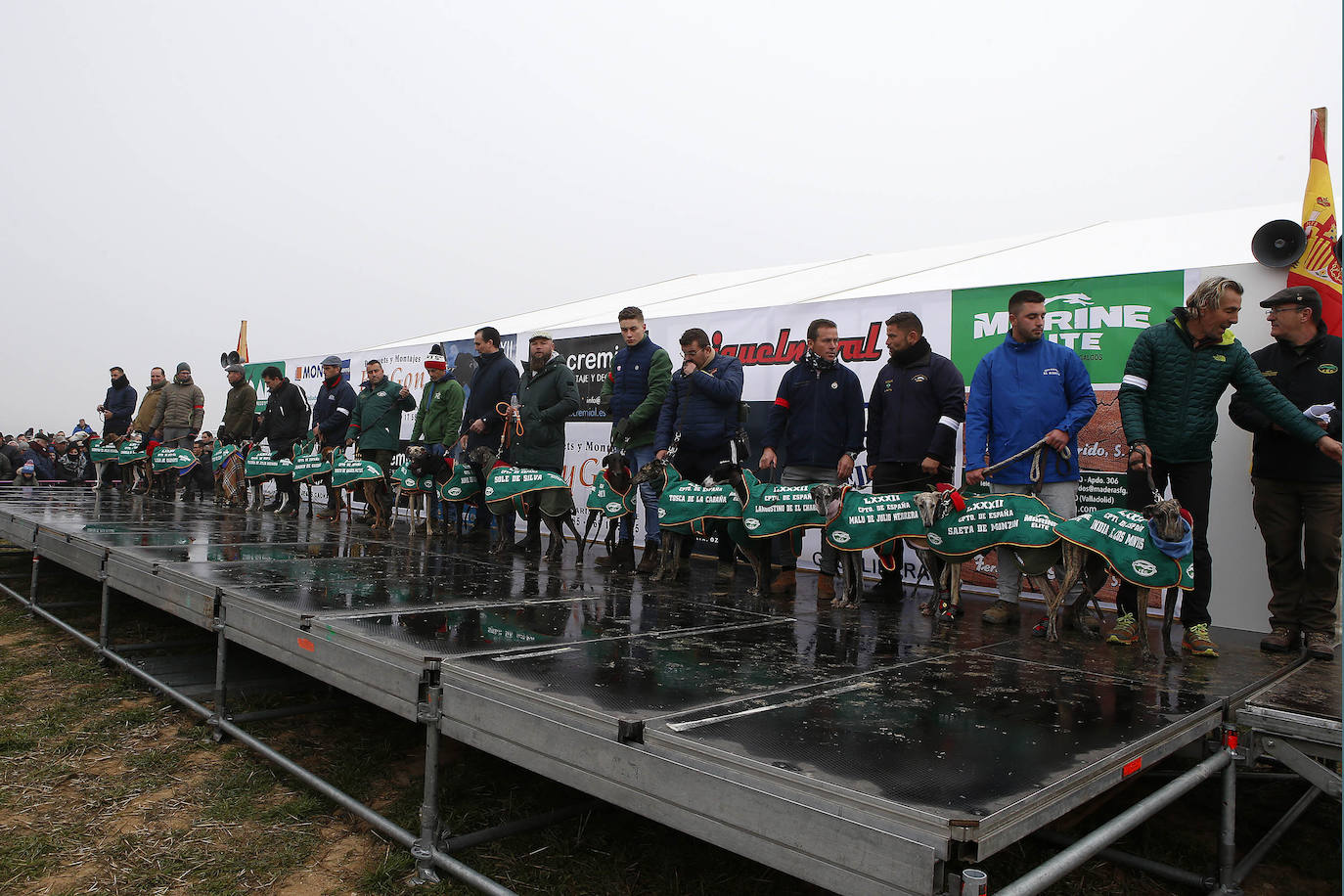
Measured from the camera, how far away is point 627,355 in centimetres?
646

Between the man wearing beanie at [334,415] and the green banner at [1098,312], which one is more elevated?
the green banner at [1098,312]

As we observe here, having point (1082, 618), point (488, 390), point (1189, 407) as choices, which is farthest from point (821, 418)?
point (488, 390)

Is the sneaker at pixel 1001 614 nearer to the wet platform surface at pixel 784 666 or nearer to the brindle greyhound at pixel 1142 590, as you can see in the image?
the wet platform surface at pixel 784 666

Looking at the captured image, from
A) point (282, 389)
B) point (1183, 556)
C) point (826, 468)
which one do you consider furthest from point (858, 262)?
point (282, 389)

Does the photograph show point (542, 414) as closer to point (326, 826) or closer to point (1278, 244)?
point (326, 826)

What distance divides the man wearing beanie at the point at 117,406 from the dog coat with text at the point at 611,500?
10565mm

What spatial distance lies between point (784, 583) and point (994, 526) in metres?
1.31

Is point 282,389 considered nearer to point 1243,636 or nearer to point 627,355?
point 627,355

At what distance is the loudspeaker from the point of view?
4.64m

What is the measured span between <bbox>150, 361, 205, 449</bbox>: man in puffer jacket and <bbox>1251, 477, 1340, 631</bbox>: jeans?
11.6 meters

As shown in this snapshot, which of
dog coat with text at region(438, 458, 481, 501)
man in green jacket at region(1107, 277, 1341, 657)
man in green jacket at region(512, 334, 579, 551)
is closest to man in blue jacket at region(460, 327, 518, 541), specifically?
dog coat with text at region(438, 458, 481, 501)

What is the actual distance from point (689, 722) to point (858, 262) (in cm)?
714

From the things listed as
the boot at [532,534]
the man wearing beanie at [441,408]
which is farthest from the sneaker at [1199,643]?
the man wearing beanie at [441,408]

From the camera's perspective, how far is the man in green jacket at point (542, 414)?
22.1ft
